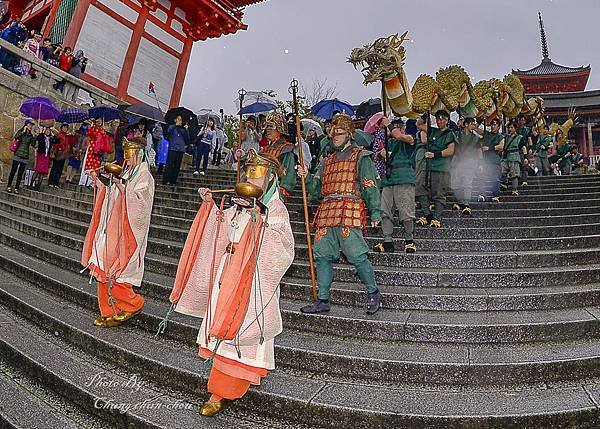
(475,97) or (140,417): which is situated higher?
(475,97)

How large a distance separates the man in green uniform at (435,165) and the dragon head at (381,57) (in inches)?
46.0

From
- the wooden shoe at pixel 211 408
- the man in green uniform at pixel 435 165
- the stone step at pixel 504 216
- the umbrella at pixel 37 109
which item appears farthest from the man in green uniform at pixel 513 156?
the umbrella at pixel 37 109

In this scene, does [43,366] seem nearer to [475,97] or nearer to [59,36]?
[475,97]

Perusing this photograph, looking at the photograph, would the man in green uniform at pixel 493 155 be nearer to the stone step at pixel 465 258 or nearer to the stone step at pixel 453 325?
the stone step at pixel 465 258

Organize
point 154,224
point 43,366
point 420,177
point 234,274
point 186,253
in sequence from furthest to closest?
1. point 154,224
2. point 420,177
3. point 43,366
4. point 186,253
5. point 234,274

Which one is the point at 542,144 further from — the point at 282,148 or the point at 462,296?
the point at 462,296

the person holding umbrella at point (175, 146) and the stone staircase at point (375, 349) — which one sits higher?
the person holding umbrella at point (175, 146)

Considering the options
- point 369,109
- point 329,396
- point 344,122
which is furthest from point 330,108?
point 329,396

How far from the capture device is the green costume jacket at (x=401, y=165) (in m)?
5.73

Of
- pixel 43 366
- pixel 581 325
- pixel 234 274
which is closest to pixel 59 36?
pixel 43 366

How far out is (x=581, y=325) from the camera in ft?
12.0

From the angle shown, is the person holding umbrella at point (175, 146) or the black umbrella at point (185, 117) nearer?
the person holding umbrella at point (175, 146)

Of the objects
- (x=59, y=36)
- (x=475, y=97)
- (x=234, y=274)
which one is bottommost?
(x=234, y=274)

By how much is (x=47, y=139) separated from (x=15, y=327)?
6.62 metres
